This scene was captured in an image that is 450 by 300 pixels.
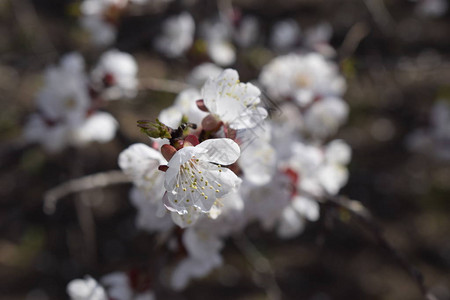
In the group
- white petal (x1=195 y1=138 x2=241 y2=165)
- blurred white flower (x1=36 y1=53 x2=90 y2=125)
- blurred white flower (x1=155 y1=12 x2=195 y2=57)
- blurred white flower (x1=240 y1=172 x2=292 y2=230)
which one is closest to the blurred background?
blurred white flower (x1=155 y1=12 x2=195 y2=57)

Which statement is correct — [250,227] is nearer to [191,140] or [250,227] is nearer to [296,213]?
[296,213]

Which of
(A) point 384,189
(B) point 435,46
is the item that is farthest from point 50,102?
(B) point 435,46

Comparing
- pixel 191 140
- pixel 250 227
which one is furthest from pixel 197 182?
pixel 250 227

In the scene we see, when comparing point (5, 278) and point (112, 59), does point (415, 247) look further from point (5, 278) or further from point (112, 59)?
point (5, 278)

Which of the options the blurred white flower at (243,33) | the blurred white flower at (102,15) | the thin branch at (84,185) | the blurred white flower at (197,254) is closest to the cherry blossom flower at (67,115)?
the thin branch at (84,185)

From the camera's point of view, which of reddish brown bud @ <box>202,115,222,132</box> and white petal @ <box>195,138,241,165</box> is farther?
reddish brown bud @ <box>202,115,222,132</box>

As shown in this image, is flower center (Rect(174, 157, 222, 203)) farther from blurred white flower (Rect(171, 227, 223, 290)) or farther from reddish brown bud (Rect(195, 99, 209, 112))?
blurred white flower (Rect(171, 227, 223, 290))
